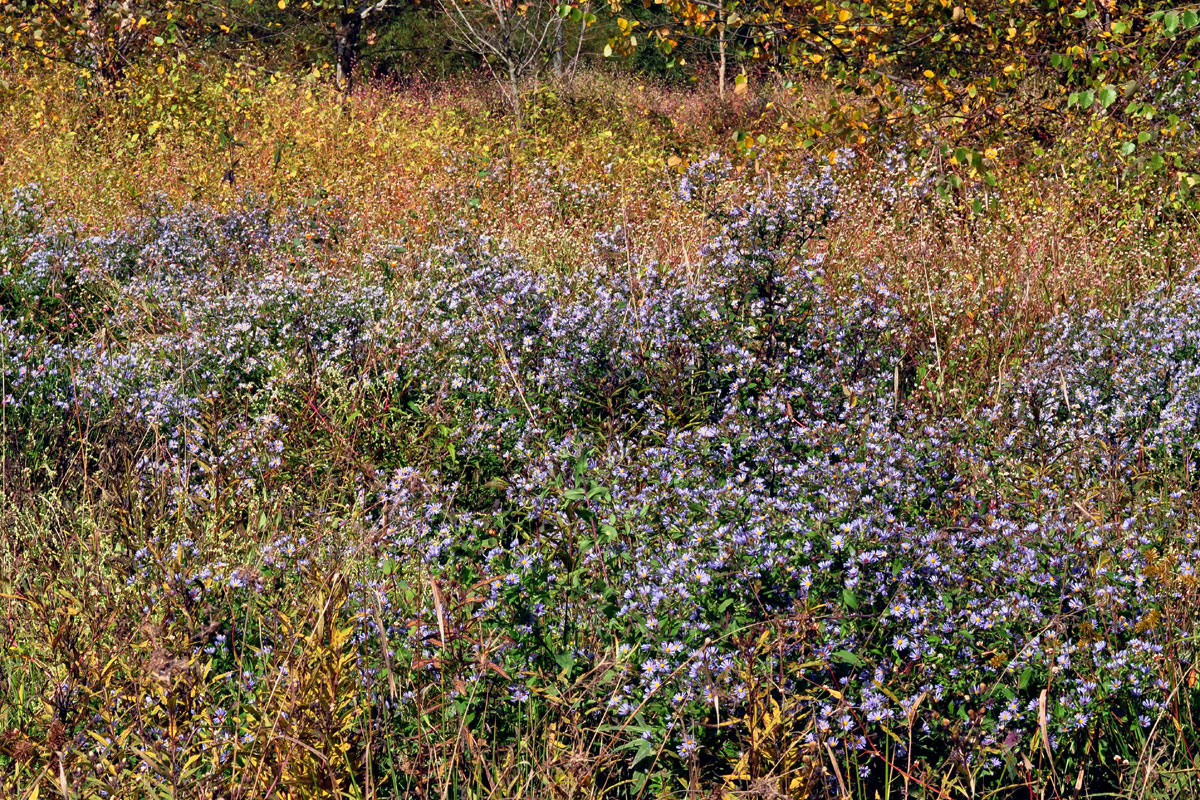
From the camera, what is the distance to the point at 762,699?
2.02m

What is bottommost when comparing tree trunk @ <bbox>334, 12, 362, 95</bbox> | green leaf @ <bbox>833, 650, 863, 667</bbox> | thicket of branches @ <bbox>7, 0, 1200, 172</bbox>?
green leaf @ <bbox>833, 650, 863, 667</bbox>

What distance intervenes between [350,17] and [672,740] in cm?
1824

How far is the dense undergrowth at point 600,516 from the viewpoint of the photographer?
1.98m

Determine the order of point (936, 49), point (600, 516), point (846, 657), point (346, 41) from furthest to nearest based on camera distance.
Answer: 1. point (346, 41)
2. point (936, 49)
3. point (600, 516)
4. point (846, 657)

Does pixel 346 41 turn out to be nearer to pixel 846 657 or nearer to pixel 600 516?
pixel 600 516

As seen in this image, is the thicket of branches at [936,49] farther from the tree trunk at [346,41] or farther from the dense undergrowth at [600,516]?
the tree trunk at [346,41]

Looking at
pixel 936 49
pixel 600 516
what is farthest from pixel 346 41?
pixel 600 516

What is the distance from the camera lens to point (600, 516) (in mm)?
2467

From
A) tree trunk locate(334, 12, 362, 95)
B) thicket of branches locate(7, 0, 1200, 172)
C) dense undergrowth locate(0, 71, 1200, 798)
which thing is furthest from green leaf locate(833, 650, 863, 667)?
tree trunk locate(334, 12, 362, 95)

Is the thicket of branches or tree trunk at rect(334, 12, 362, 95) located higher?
tree trunk at rect(334, 12, 362, 95)

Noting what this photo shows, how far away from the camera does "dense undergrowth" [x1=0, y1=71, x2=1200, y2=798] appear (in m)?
1.98

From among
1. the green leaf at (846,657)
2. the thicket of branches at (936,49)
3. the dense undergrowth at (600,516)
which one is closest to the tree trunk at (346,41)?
the thicket of branches at (936,49)

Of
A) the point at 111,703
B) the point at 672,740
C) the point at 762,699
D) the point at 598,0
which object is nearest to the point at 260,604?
the point at 111,703

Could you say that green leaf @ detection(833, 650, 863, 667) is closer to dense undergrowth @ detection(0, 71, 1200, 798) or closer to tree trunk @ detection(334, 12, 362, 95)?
dense undergrowth @ detection(0, 71, 1200, 798)
